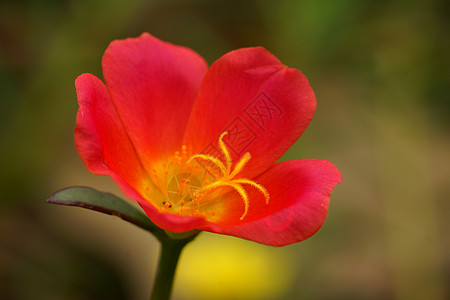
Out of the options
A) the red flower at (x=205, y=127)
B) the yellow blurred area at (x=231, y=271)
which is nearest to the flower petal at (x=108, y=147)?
the red flower at (x=205, y=127)

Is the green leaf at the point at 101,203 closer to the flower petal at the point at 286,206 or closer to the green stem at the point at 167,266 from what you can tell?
the green stem at the point at 167,266

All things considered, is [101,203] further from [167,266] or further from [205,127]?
[205,127]

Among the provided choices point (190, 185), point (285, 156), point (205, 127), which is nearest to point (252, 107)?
point (205, 127)

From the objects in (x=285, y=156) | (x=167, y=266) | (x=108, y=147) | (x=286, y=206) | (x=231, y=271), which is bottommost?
(x=231, y=271)

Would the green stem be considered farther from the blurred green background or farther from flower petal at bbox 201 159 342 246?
the blurred green background

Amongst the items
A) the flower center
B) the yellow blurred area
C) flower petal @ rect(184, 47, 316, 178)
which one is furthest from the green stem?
the yellow blurred area

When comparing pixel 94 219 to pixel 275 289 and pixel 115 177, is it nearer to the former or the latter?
pixel 275 289

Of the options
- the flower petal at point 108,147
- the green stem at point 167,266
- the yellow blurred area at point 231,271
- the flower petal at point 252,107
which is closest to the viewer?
the flower petal at point 108,147

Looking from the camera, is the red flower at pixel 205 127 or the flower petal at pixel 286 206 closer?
the flower petal at pixel 286 206
